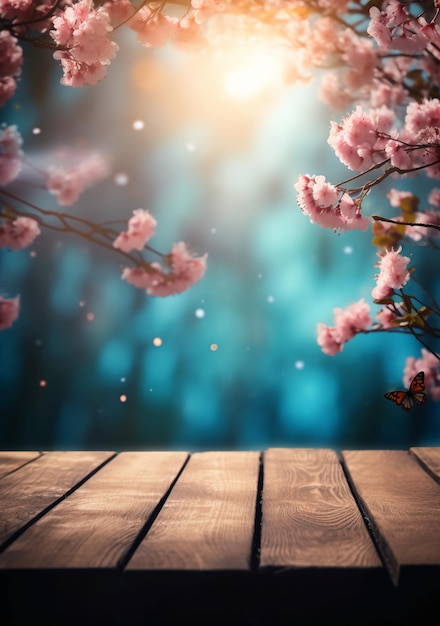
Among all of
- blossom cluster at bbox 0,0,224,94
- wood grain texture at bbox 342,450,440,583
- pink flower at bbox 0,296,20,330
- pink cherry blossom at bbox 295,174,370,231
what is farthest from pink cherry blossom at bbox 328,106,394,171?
pink flower at bbox 0,296,20,330

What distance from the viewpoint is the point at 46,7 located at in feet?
5.99

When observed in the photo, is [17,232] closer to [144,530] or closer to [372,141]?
[372,141]

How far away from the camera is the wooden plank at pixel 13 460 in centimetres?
171

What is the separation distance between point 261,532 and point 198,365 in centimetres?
200

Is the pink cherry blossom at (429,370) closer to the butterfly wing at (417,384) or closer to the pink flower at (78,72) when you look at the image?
the butterfly wing at (417,384)

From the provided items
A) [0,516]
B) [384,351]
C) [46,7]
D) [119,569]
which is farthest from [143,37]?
[384,351]

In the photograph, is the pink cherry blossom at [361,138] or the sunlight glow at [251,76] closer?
the pink cherry blossom at [361,138]

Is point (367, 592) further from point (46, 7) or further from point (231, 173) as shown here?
point (231, 173)

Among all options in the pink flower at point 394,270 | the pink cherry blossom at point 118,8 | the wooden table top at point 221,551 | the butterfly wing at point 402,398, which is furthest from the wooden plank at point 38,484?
the pink cherry blossom at point 118,8

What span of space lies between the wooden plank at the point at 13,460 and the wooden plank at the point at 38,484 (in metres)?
0.02

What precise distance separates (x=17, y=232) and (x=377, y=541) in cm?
208

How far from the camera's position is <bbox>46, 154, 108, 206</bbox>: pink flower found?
314 centimetres

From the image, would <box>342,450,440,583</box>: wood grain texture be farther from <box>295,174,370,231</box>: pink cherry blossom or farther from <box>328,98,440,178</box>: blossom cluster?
<box>328,98,440,178</box>: blossom cluster

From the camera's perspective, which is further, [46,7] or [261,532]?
[46,7]
